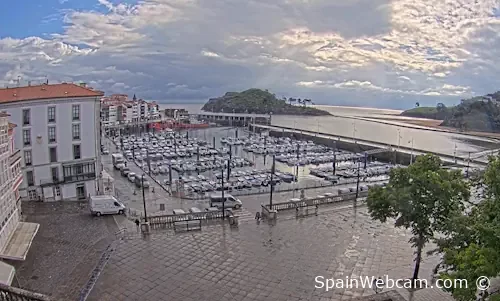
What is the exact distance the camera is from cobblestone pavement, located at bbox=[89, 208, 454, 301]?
1289 centimetres

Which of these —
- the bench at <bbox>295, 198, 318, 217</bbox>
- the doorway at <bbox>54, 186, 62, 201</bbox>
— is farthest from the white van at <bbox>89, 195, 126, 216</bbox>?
the bench at <bbox>295, 198, 318, 217</bbox>

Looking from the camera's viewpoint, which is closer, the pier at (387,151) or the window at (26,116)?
the window at (26,116)

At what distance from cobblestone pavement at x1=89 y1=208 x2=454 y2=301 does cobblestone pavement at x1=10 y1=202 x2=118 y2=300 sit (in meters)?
1.01

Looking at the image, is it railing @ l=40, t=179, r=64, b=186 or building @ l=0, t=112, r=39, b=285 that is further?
railing @ l=40, t=179, r=64, b=186

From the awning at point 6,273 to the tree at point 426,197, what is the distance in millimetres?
13314

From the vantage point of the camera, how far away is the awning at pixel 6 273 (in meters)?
12.7

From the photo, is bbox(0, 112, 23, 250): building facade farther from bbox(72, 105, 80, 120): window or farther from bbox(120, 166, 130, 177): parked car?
bbox(120, 166, 130, 177): parked car

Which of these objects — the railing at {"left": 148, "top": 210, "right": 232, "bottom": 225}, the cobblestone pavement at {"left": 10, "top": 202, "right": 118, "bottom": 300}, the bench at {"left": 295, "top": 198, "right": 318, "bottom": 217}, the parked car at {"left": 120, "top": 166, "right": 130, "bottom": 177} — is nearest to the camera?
the cobblestone pavement at {"left": 10, "top": 202, "right": 118, "bottom": 300}

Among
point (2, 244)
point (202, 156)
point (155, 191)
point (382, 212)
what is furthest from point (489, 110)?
point (2, 244)

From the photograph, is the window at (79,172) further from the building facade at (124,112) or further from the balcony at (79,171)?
the building facade at (124,112)

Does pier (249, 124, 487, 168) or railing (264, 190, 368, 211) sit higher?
railing (264, 190, 368, 211)

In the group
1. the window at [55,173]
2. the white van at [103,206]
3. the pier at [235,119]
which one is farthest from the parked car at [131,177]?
the pier at [235,119]

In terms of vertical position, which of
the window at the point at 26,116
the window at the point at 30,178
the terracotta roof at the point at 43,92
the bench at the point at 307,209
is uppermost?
the terracotta roof at the point at 43,92

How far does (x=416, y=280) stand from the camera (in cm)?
1345
